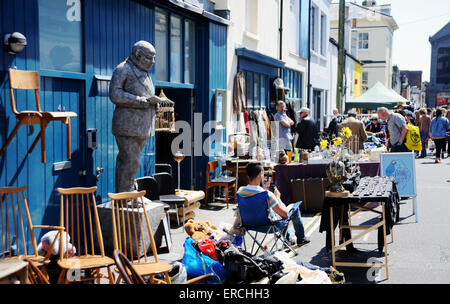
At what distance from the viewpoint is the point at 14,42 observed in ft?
18.9

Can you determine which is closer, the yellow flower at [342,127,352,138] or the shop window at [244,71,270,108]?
the yellow flower at [342,127,352,138]

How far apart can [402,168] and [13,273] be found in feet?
24.7

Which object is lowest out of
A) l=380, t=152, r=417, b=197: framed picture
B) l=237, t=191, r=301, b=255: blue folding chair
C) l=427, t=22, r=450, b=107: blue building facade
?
l=237, t=191, r=301, b=255: blue folding chair

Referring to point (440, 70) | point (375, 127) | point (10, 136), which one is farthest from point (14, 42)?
point (440, 70)

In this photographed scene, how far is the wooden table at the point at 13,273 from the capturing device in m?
3.44

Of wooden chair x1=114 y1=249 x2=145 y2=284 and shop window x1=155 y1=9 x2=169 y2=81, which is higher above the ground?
shop window x1=155 y1=9 x2=169 y2=81

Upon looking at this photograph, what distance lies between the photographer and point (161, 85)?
9477 millimetres

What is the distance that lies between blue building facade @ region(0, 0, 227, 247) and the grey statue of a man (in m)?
0.44

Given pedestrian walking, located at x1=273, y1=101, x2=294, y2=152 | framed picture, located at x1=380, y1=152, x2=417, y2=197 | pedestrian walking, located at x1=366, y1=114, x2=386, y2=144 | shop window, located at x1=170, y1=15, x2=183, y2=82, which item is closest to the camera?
framed picture, located at x1=380, y1=152, x2=417, y2=197

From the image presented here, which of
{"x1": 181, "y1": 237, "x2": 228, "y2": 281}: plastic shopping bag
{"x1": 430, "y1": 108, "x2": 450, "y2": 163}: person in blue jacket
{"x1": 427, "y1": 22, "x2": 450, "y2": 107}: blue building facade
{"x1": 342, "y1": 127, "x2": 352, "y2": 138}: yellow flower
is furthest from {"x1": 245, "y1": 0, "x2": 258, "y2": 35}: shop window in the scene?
{"x1": 427, "y1": 22, "x2": 450, "y2": 107}: blue building facade

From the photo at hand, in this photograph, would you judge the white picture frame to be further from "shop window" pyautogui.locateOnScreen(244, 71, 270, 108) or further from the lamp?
the lamp

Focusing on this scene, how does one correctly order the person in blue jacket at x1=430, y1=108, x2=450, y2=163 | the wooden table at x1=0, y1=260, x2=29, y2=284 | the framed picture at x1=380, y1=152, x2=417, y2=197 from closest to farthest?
the wooden table at x1=0, y1=260, x2=29, y2=284 → the framed picture at x1=380, y1=152, x2=417, y2=197 → the person in blue jacket at x1=430, y1=108, x2=450, y2=163

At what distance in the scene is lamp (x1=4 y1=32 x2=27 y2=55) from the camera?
227 inches
